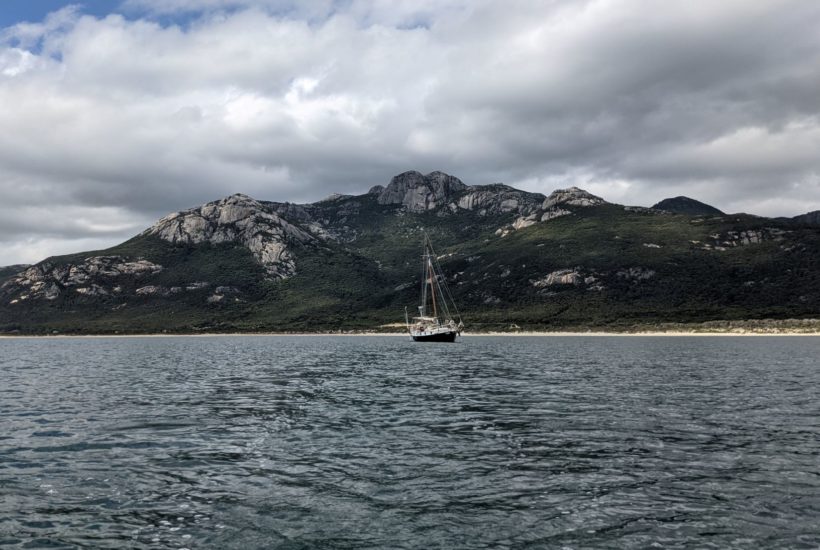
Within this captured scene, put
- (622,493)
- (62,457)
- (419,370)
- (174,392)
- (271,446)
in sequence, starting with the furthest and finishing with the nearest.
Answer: (419,370), (174,392), (271,446), (62,457), (622,493)

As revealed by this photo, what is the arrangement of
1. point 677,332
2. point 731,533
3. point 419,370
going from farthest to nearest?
point 677,332 → point 419,370 → point 731,533

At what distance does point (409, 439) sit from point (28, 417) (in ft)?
82.9

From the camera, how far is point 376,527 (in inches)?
584

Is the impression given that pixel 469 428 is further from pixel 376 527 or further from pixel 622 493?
pixel 376 527

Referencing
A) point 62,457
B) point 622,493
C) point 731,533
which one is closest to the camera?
point 731,533

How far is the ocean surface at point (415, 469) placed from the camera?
14430 mm

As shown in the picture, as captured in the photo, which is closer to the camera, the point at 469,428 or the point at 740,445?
the point at 740,445

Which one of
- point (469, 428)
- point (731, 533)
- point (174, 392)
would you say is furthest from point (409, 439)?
point (174, 392)

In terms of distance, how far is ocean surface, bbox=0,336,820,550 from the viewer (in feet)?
47.3

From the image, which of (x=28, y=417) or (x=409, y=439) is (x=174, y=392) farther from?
(x=409, y=439)

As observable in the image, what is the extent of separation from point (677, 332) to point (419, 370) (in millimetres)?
133576

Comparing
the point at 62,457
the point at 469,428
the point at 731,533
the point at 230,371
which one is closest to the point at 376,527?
the point at 731,533

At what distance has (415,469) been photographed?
2058 centimetres

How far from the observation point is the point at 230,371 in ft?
218
